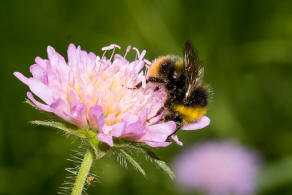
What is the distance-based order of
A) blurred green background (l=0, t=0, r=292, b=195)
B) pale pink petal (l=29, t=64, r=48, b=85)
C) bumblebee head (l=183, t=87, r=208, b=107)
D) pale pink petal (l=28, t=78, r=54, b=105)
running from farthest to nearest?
blurred green background (l=0, t=0, r=292, b=195) < bumblebee head (l=183, t=87, r=208, b=107) < pale pink petal (l=29, t=64, r=48, b=85) < pale pink petal (l=28, t=78, r=54, b=105)

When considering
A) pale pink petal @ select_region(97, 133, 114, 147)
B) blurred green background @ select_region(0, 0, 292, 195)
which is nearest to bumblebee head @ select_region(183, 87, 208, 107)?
pale pink petal @ select_region(97, 133, 114, 147)

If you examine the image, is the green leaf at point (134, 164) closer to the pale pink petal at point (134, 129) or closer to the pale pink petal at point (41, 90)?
the pale pink petal at point (134, 129)

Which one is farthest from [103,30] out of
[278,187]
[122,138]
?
[122,138]

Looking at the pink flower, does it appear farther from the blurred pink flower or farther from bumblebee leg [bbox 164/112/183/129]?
the blurred pink flower

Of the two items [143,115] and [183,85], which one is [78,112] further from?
[183,85]

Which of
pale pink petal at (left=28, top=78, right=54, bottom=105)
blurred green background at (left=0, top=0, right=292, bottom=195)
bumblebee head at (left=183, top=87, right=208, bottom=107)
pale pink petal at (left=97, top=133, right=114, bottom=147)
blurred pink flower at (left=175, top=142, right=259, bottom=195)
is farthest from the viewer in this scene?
blurred pink flower at (left=175, top=142, right=259, bottom=195)

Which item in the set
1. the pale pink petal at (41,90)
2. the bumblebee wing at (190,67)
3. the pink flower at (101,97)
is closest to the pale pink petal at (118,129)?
the pink flower at (101,97)
